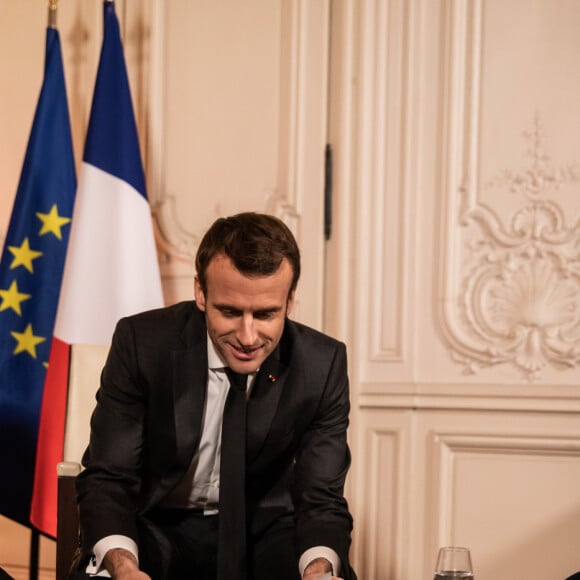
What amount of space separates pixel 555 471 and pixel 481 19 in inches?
67.5

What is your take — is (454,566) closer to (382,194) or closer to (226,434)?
(226,434)

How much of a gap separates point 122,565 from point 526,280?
2.02 m

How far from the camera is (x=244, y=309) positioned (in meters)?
2.16

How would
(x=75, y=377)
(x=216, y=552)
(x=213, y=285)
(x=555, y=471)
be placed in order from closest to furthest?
(x=213, y=285) < (x=216, y=552) < (x=75, y=377) < (x=555, y=471)

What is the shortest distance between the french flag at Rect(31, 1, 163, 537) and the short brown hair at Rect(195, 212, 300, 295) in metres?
1.31

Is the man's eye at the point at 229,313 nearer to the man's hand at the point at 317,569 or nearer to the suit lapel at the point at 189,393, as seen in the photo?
the suit lapel at the point at 189,393

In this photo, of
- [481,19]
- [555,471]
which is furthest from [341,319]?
[481,19]

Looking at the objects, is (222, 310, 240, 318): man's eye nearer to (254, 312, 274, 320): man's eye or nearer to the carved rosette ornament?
(254, 312, 274, 320): man's eye

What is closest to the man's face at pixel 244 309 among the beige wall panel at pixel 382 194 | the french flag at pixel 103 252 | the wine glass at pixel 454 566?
the wine glass at pixel 454 566

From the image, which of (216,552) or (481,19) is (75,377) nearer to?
(216,552)

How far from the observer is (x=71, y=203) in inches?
144

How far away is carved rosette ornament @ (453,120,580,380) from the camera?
3504 mm

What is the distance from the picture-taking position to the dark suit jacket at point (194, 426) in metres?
2.30

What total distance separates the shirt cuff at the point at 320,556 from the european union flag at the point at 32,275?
5.32 ft
